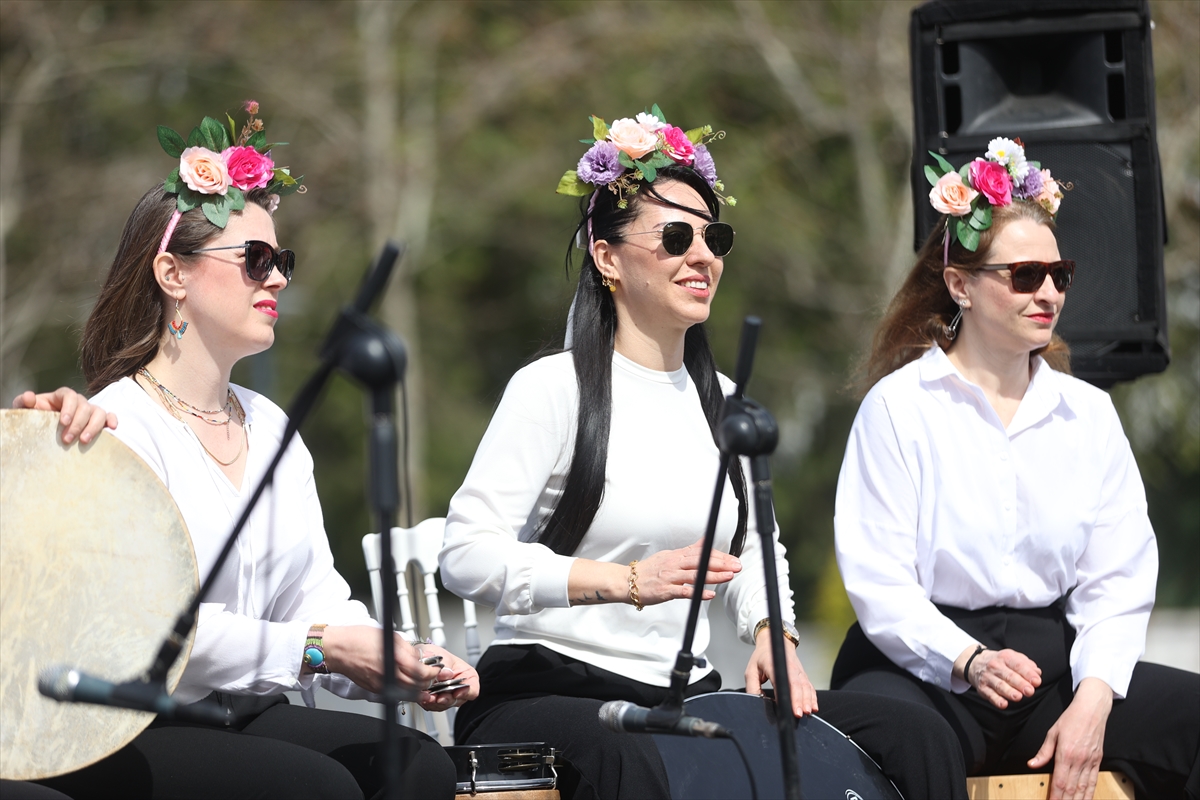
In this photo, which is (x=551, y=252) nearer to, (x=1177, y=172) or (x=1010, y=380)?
(x=1177, y=172)

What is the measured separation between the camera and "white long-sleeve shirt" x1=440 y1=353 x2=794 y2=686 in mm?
3252

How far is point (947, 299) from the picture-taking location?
13.3 ft

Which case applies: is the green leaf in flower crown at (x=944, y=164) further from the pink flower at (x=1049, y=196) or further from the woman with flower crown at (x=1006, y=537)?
the pink flower at (x=1049, y=196)

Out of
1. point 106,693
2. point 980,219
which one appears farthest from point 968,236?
point 106,693

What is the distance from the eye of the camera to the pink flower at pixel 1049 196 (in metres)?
3.96

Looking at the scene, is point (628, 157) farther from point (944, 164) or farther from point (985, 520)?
point (985, 520)

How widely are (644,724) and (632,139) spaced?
1613mm

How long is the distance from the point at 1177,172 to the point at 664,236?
8.87 metres

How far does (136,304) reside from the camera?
3133 millimetres

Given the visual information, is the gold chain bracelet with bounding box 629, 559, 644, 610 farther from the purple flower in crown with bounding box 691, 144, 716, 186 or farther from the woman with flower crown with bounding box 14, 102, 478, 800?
the purple flower in crown with bounding box 691, 144, 716, 186

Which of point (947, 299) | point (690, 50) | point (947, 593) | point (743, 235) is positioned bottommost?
point (947, 593)

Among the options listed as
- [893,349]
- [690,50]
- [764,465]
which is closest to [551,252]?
[690,50]

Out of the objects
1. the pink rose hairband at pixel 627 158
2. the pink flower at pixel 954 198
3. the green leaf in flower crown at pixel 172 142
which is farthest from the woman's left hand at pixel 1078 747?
the green leaf in flower crown at pixel 172 142

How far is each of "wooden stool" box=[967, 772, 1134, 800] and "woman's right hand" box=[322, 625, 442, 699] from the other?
57.5 inches
